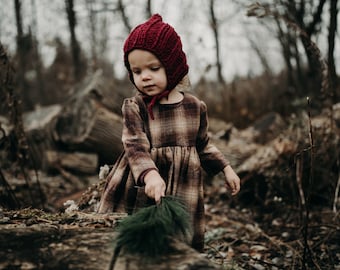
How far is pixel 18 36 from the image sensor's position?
920 cm

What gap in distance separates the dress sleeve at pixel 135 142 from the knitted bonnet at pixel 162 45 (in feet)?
0.80

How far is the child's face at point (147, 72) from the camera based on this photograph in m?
2.25

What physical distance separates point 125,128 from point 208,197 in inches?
106

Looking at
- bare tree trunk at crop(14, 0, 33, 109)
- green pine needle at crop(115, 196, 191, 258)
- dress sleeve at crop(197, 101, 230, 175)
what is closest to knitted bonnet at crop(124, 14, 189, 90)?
dress sleeve at crop(197, 101, 230, 175)

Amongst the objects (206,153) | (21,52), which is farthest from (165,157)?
(21,52)

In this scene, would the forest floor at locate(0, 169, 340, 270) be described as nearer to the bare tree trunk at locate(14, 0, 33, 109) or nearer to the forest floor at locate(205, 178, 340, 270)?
the forest floor at locate(205, 178, 340, 270)

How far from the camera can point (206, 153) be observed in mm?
2564

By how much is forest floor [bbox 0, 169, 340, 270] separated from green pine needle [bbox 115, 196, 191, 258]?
32.9 inches

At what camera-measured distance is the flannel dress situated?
229cm

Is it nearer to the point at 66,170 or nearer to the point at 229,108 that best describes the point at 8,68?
the point at 66,170

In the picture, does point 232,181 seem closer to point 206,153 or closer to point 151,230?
point 206,153

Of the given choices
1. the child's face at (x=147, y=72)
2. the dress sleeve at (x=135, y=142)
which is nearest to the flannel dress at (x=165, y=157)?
the dress sleeve at (x=135, y=142)

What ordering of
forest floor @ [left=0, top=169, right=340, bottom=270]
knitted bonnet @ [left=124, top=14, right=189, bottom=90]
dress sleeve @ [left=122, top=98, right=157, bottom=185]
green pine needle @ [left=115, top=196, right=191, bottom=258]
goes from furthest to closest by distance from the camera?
forest floor @ [left=0, top=169, right=340, bottom=270]
knitted bonnet @ [left=124, top=14, right=189, bottom=90]
dress sleeve @ [left=122, top=98, right=157, bottom=185]
green pine needle @ [left=115, top=196, right=191, bottom=258]

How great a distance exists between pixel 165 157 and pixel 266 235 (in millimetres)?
1430
